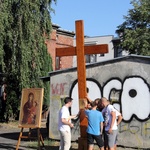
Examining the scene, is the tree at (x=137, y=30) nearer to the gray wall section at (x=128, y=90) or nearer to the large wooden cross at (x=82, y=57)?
the gray wall section at (x=128, y=90)

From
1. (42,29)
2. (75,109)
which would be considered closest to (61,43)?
(42,29)

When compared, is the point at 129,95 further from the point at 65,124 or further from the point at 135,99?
the point at 65,124

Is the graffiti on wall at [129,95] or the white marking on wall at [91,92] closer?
the graffiti on wall at [129,95]

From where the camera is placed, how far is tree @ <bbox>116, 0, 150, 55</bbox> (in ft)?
109

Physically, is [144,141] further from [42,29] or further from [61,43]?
[61,43]

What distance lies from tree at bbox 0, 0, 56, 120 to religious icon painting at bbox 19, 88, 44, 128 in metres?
6.51

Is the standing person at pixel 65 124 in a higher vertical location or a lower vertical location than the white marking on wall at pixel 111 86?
lower

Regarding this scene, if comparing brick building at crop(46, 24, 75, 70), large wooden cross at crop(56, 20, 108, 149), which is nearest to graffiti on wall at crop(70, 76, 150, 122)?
large wooden cross at crop(56, 20, 108, 149)

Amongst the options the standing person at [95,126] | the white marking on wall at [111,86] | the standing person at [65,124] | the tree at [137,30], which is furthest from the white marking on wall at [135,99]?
the tree at [137,30]

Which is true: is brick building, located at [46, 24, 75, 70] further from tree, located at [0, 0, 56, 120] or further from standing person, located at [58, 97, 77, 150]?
standing person, located at [58, 97, 77, 150]

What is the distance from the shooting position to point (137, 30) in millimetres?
34344

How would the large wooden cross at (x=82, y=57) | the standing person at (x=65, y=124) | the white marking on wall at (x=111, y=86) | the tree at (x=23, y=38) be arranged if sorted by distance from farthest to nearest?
the tree at (x=23, y=38) → the white marking on wall at (x=111, y=86) → the large wooden cross at (x=82, y=57) → the standing person at (x=65, y=124)

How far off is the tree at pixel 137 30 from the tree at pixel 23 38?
46.4 feet

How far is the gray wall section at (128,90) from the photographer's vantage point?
12260 mm
